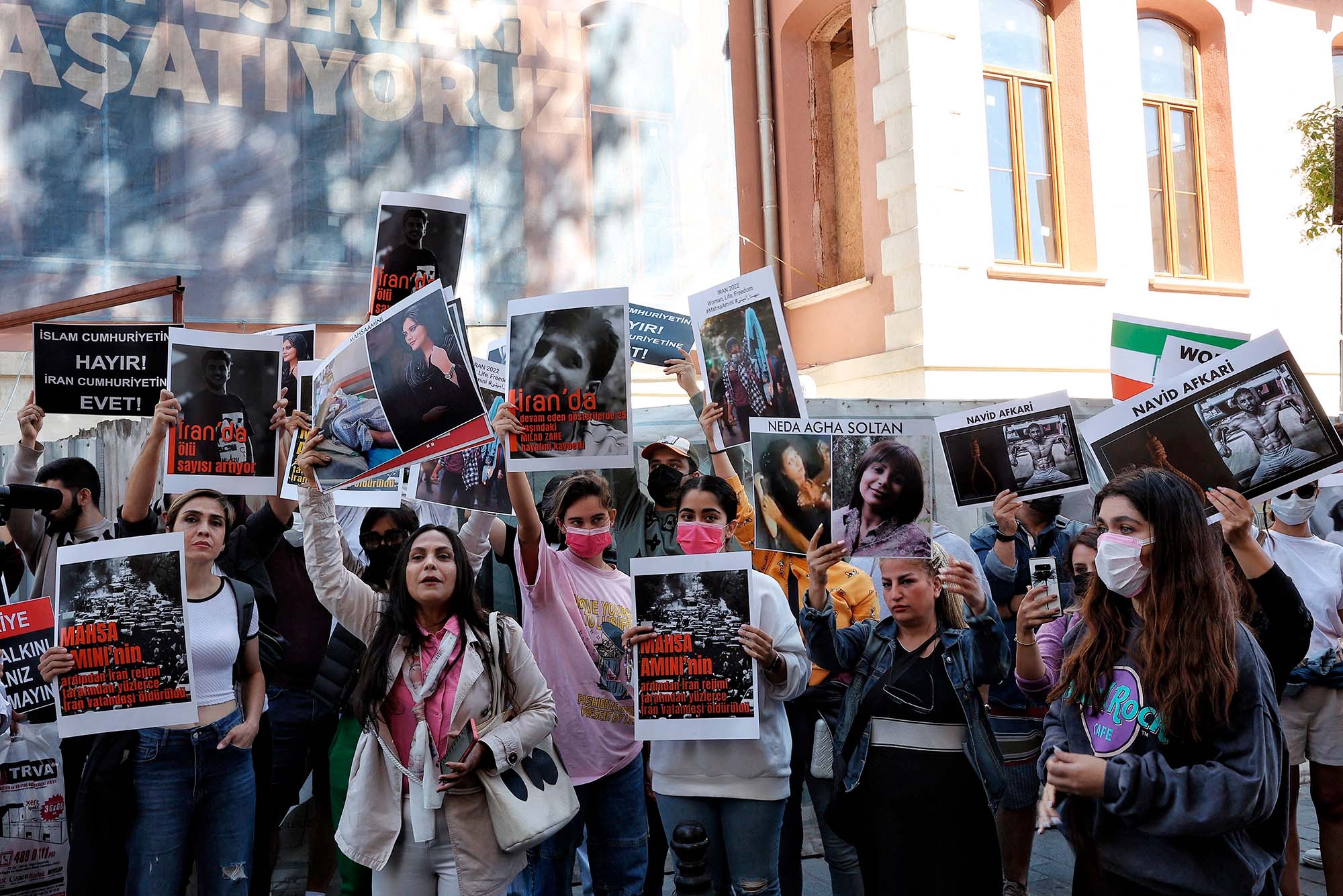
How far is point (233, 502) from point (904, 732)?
329 centimetres

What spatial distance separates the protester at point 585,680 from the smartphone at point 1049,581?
1466 millimetres

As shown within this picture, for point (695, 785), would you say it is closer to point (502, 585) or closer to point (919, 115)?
point (502, 585)

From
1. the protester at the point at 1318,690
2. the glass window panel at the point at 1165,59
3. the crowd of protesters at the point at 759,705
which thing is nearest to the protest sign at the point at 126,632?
the crowd of protesters at the point at 759,705

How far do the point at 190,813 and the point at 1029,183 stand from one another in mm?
9942

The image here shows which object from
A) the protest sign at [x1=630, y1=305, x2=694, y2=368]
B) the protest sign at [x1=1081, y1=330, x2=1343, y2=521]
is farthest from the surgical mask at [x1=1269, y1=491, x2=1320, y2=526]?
the protest sign at [x1=630, y1=305, x2=694, y2=368]

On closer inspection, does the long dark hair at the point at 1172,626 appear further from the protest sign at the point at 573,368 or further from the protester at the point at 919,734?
the protest sign at the point at 573,368

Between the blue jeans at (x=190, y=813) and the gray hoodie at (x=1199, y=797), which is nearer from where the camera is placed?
the gray hoodie at (x=1199, y=797)

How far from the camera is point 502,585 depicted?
20.0 ft

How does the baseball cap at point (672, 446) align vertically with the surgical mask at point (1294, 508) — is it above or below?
above

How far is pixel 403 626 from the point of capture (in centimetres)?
380

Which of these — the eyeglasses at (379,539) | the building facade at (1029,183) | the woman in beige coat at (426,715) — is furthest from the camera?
the building facade at (1029,183)

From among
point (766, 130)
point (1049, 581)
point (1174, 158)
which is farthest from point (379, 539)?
point (1174, 158)

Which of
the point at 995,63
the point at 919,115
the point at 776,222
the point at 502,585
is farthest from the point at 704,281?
the point at 502,585

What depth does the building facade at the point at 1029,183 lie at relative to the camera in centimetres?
1046
